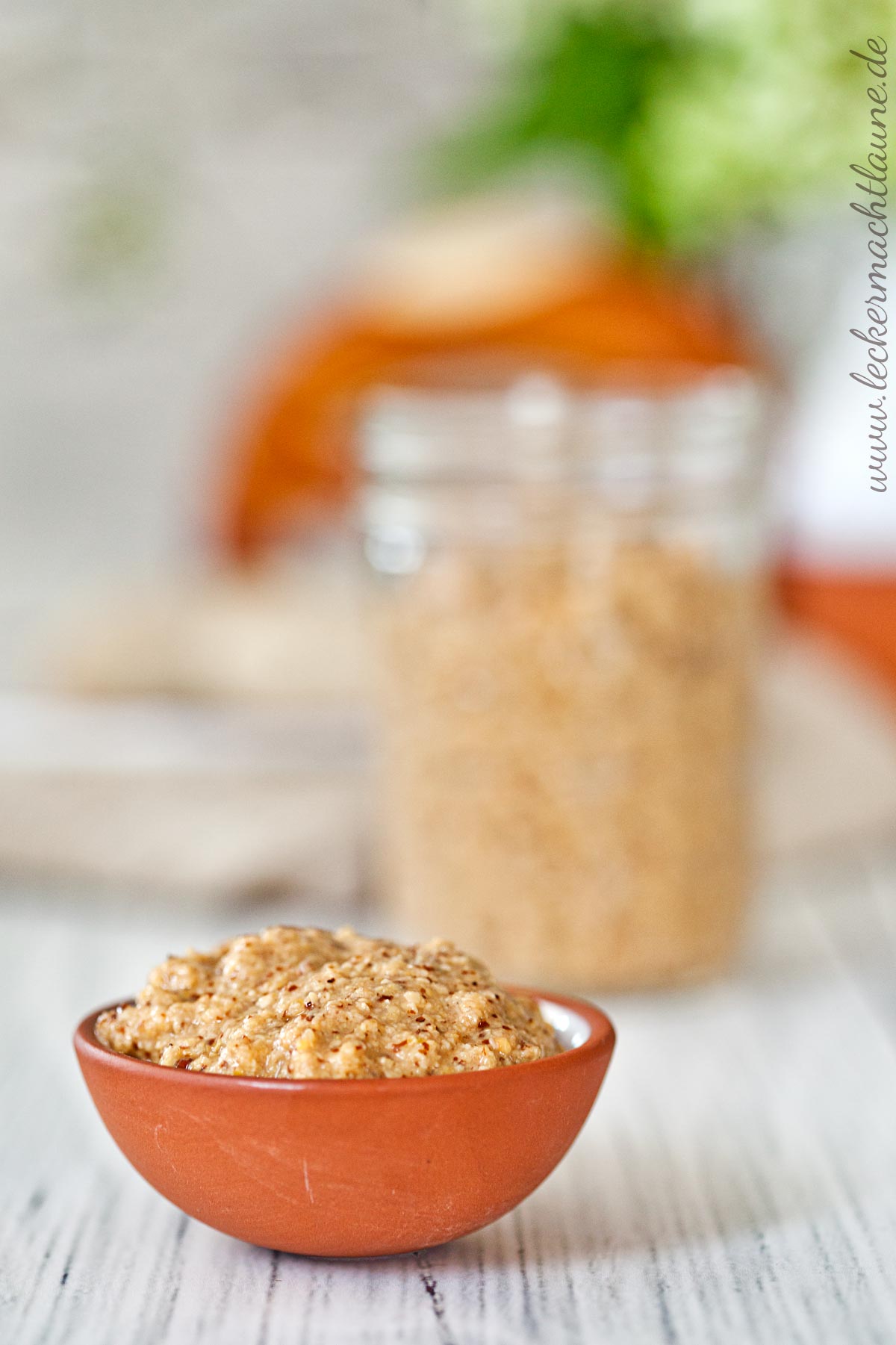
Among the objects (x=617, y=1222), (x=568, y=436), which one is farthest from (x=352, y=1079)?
(x=568, y=436)

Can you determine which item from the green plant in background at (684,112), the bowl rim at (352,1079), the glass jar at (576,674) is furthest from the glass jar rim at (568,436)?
the bowl rim at (352,1079)

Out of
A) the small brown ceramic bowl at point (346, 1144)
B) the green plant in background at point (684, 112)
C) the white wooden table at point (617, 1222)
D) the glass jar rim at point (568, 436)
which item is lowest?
the white wooden table at point (617, 1222)

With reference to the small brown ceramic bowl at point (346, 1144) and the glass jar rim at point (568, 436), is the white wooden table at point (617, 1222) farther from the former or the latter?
the glass jar rim at point (568, 436)

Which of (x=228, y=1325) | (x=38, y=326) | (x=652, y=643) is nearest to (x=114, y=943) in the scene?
(x=652, y=643)

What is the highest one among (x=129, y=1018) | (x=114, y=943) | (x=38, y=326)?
(x=38, y=326)

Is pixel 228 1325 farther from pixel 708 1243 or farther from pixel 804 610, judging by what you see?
pixel 804 610

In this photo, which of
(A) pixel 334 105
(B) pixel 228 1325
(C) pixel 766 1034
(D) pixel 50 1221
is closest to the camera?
(B) pixel 228 1325
